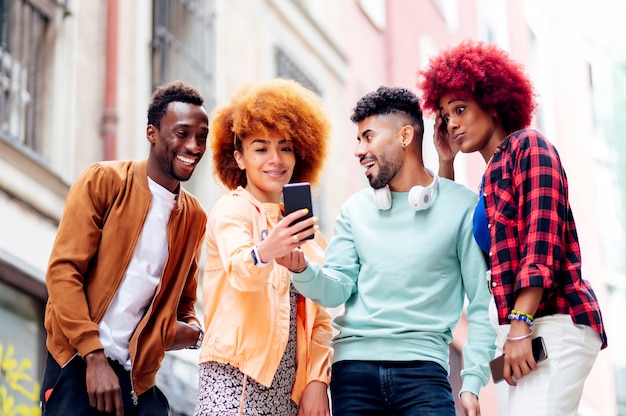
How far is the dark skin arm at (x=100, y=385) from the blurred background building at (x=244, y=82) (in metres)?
1.89

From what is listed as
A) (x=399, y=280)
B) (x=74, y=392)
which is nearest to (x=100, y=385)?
(x=74, y=392)

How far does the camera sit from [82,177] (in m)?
3.87

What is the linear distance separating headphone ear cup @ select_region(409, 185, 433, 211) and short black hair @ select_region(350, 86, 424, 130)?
370 mm

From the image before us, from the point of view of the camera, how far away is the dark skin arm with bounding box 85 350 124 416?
360cm

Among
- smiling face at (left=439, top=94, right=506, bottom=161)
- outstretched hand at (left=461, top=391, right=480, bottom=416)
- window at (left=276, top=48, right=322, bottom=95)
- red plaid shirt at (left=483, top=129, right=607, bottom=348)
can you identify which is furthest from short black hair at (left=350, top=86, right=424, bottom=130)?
window at (left=276, top=48, right=322, bottom=95)

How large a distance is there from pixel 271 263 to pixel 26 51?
4.74m

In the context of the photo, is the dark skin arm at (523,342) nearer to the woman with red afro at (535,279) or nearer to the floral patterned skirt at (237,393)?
the woman with red afro at (535,279)

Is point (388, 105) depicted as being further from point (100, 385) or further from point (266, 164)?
point (100, 385)

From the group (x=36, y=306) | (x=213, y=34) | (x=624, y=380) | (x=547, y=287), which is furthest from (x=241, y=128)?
(x=624, y=380)

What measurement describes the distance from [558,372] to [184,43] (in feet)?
23.4

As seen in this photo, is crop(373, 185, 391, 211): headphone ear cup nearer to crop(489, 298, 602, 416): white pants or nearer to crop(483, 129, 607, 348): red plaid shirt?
crop(483, 129, 607, 348): red plaid shirt

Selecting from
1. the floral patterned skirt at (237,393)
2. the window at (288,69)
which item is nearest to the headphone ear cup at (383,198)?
the floral patterned skirt at (237,393)

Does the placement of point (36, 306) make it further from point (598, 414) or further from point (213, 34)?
point (598, 414)

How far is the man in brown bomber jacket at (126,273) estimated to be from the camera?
12.0 feet
